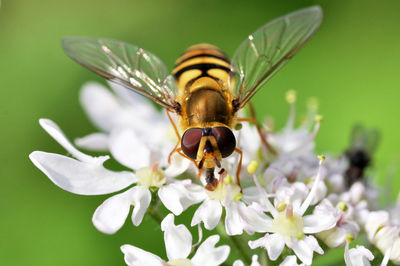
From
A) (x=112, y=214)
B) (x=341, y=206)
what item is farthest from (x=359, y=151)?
(x=112, y=214)

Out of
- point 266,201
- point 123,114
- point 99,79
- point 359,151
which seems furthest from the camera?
point 99,79

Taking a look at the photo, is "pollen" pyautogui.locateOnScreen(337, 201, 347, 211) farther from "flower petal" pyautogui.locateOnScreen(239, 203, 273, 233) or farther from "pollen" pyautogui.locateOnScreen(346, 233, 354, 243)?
"flower petal" pyautogui.locateOnScreen(239, 203, 273, 233)

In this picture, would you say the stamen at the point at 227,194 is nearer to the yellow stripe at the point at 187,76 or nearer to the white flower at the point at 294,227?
the white flower at the point at 294,227

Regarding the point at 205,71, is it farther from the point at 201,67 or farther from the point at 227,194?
the point at 227,194

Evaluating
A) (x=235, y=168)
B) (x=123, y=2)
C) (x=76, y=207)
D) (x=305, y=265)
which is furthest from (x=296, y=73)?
(x=305, y=265)

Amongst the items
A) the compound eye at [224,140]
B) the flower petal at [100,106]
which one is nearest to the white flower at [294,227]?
the compound eye at [224,140]

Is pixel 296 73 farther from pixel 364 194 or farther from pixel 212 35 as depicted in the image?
pixel 364 194

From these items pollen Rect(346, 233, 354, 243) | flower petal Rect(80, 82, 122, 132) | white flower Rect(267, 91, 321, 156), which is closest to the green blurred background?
flower petal Rect(80, 82, 122, 132)
